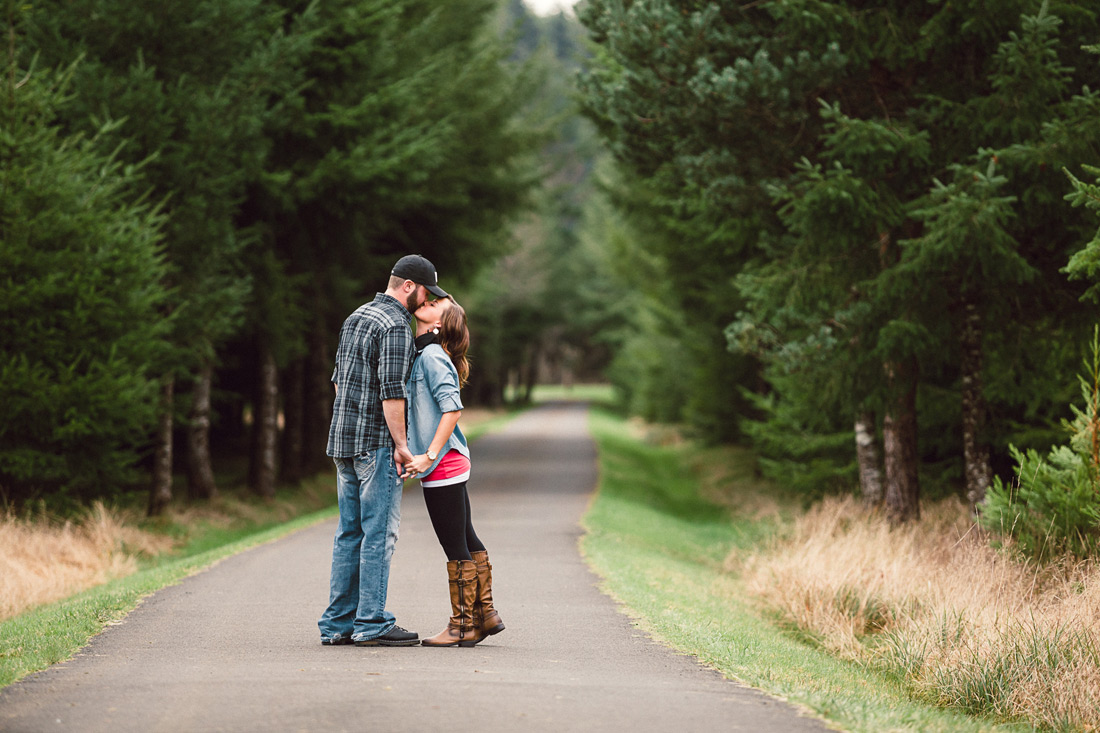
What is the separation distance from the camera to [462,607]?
6.58 metres

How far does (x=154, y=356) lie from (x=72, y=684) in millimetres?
9770

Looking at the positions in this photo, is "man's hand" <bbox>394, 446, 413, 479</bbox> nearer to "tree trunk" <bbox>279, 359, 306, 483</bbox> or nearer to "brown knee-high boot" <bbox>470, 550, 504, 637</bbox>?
"brown knee-high boot" <bbox>470, 550, 504, 637</bbox>

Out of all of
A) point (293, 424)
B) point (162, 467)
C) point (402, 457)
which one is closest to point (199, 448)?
point (162, 467)

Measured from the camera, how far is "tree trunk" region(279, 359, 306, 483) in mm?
24156

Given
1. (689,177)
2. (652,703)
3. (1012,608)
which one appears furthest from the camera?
(689,177)

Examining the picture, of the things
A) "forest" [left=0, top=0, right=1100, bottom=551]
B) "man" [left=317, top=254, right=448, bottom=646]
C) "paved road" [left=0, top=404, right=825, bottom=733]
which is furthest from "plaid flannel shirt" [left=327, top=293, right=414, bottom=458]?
"forest" [left=0, top=0, right=1100, bottom=551]

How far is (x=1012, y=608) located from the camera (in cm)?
780

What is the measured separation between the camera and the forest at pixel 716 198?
11242 mm

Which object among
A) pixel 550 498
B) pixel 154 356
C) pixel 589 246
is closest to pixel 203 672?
pixel 154 356

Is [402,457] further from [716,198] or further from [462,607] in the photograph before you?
[716,198]

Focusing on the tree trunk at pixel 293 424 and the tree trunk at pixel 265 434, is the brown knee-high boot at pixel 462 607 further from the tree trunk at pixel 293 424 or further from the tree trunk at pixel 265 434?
the tree trunk at pixel 293 424

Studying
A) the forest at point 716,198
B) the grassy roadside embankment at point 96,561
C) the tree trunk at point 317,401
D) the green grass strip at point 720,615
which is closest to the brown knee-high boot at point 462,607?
the green grass strip at point 720,615

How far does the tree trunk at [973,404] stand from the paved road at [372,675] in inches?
204

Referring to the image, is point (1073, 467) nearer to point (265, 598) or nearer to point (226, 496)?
point (265, 598)
